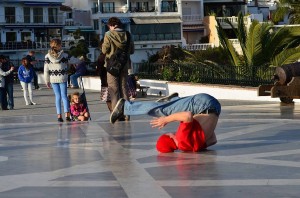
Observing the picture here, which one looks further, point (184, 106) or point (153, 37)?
point (153, 37)

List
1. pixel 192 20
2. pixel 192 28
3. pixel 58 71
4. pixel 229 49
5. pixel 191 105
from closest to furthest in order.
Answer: pixel 191 105, pixel 58 71, pixel 229 49, pixel 192 28, pixel 192 20

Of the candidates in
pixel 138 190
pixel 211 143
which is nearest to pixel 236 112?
pixel 211 143

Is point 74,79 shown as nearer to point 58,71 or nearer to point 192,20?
point 58,71

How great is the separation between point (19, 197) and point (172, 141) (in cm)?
324

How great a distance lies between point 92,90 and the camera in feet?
116

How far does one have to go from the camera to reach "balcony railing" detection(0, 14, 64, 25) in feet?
301

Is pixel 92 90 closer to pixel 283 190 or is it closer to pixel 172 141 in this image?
pixel 172 141

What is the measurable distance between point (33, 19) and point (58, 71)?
257 feet

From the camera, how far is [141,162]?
10602 millimetres

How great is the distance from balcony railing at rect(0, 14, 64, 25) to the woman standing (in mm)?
74122

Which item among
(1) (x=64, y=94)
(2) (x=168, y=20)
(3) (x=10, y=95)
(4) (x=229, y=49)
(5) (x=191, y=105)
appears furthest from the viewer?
(2) (x=168, y=20)

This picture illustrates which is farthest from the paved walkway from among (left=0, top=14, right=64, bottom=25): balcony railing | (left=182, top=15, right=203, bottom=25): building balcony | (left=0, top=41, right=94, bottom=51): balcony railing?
(left=182, top=15, right=203, bottom=25): building balcony

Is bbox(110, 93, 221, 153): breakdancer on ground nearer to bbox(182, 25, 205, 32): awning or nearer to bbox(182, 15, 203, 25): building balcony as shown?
bbox(182, 25, 205, 32): awning

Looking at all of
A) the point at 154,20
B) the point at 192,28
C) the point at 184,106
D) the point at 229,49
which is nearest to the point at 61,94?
the point at 184,106
